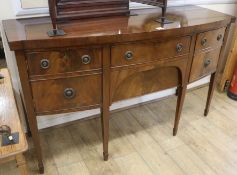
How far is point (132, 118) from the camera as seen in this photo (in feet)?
6.44

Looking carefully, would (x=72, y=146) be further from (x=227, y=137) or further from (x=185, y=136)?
(x=227, y=137)

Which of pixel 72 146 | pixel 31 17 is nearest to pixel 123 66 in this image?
pixel 31 17

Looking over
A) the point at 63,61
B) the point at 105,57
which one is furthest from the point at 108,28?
the point at 63,61

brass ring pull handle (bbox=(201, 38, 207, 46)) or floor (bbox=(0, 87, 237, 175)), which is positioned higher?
brass ring pull handle (bbox=(201, 38, 207, 46))

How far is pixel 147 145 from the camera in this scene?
67.0 inches

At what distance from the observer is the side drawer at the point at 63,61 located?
3.51 ft

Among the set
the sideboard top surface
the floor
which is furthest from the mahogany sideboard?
the floor

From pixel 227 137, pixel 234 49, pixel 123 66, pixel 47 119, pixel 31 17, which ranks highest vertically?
pixel 31 17

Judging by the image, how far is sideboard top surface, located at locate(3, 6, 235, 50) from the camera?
41.1 inches

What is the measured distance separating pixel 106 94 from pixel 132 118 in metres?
0.74

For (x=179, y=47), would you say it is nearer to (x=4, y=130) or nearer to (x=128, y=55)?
(x=128, y=55)

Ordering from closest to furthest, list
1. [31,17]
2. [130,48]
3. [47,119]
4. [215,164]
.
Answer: [130,48]
[31,17]
[215,164]
[47,119]

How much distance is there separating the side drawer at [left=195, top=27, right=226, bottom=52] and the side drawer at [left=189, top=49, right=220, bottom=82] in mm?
42

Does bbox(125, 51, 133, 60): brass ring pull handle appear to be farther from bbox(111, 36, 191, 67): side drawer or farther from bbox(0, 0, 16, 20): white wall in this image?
bbox(0, 0, 16, 20): white wall
